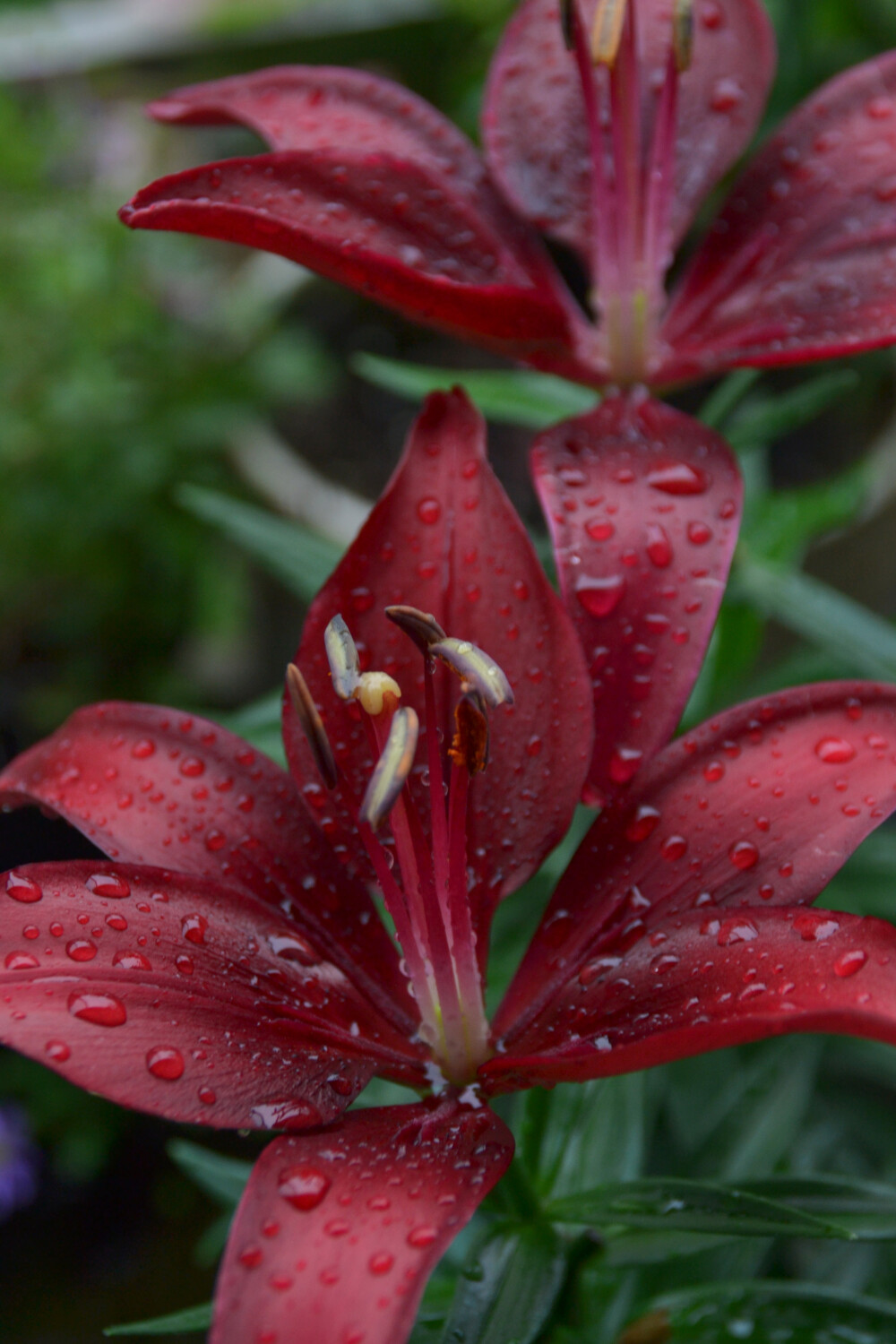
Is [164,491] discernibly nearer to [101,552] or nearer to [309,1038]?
[101,552]

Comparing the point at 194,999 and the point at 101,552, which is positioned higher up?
the point at 194,999

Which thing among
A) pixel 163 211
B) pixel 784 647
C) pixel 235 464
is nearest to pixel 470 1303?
pixel 163 211

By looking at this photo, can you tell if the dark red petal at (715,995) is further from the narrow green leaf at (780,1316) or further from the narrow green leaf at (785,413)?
the narrow green leaf at (785,413)

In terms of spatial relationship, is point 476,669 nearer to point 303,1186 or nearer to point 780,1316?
point 303,1186

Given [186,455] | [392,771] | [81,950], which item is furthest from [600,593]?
[186,455]

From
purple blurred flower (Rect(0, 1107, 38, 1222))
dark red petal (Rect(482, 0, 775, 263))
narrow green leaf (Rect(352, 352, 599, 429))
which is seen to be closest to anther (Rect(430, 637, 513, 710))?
dark red petal (Rect(482, 0, 775, 263))

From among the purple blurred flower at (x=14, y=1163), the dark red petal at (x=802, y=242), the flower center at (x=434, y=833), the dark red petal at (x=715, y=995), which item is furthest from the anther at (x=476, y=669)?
the purple blurred flower at (x=14, y=1163)
